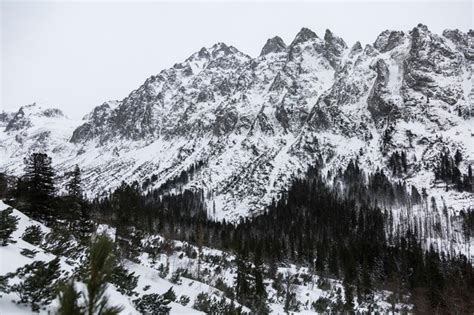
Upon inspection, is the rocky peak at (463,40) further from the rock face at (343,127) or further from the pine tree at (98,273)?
the pine tree at (98,273)

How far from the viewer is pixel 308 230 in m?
101

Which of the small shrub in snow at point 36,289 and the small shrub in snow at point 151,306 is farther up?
the small shrub in snow at point 36,289

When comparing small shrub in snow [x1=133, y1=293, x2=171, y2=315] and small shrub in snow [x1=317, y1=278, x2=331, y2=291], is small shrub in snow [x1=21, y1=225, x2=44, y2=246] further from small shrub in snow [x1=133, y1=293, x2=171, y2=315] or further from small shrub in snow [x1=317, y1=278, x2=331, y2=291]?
small shrub in snow [x1=317, y1=278, x2=331, y2=291]

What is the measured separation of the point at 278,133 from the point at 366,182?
186 feet

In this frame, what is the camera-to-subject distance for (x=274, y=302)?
129 ft

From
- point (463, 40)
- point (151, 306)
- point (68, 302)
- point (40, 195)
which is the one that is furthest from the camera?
point (463, 40)

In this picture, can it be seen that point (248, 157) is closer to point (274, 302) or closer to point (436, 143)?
point (436, 143)

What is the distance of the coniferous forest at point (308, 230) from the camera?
3956 centimetres

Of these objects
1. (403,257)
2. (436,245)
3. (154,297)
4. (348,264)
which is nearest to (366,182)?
(436,245)

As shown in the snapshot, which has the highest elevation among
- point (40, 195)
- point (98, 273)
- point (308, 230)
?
point (40, 195)

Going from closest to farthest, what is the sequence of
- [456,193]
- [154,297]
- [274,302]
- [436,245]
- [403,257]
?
1. [154,297]
2. [274,302]
3. [403,257]
4. [436,245]
5. [456,193]

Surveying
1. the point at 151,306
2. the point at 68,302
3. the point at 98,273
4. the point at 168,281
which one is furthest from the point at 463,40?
the point at 68,302

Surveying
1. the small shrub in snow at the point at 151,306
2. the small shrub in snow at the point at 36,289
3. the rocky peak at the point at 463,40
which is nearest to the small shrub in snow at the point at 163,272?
the small shrub in snow at the point at 151,306

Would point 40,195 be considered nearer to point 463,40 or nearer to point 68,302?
point 68,302
